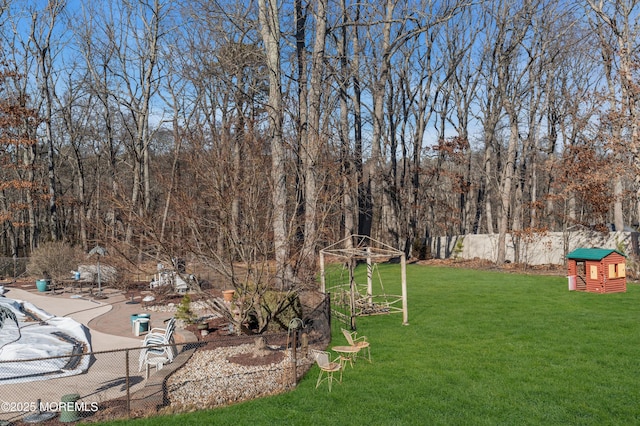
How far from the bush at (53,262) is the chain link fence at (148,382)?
14845 mm

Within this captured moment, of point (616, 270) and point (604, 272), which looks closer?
point (604, 272)

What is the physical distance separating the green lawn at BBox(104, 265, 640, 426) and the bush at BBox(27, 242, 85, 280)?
1616 cm

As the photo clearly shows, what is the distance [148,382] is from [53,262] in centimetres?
1807

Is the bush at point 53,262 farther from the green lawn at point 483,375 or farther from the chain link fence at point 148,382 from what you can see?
the green lawn at point 483,375

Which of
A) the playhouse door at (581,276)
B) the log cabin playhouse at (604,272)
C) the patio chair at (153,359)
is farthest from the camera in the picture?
the playhouse door at (581,276)

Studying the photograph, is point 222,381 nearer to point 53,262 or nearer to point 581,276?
point 581,276

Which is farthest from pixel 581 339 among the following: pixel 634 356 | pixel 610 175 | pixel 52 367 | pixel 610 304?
pixel 610 175

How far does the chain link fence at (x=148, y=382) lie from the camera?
727 centimetres

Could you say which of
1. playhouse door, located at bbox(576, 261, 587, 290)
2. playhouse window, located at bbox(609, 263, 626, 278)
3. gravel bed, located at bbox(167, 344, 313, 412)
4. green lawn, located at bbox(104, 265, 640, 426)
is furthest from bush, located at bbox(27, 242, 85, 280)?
playhouse window, located at bbox(609, 263, 626, 278)

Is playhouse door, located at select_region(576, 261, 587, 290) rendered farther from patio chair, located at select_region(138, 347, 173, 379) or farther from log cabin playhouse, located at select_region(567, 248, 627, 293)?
patio chair, located at select_region(138, 347, 173, 379)

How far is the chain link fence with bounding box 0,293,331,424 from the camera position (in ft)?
23.8

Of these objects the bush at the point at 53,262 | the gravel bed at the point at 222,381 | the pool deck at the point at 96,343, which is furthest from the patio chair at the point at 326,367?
the bush at the point at 53,262

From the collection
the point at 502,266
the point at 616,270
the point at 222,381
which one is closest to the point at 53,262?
the point at 222,381

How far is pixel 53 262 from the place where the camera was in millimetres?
23734
